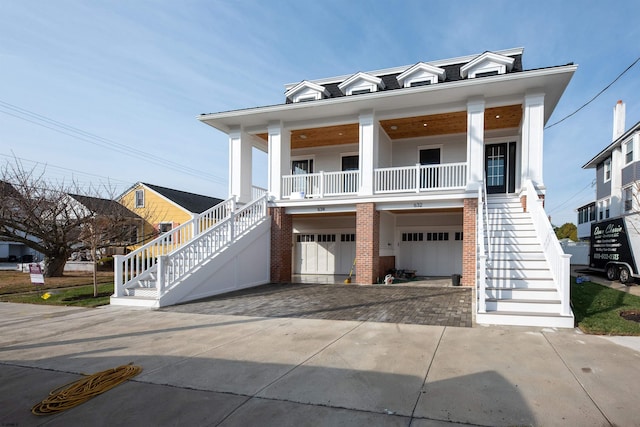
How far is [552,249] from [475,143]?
5053 mm

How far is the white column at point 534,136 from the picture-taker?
11109mm

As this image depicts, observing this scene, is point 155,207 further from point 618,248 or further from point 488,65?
point 618,248

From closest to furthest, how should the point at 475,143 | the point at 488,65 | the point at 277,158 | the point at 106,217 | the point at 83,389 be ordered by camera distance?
the point at 83,389 < the point at 475,143 < the point at 488,65 < the point at 277,158 < the point at 106,217

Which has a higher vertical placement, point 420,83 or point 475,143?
point 420,83

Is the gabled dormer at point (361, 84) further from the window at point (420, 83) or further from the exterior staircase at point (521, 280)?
the exterior staircase at point (521, 280)

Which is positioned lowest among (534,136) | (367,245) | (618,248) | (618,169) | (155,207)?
(618,248)

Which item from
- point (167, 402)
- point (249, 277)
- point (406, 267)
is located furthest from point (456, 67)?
point (167, 402)

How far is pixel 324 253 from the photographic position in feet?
55.0

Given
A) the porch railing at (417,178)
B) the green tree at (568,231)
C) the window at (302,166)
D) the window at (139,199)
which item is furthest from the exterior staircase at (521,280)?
the green tree at (568,231)

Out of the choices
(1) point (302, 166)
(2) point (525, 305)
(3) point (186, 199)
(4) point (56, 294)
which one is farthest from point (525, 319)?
(3) point (186, 199)

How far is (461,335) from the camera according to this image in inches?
235

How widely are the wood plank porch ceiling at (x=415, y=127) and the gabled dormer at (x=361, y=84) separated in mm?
Result: 1358

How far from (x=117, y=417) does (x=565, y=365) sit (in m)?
5.17

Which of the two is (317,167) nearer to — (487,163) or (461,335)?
(487,163)
